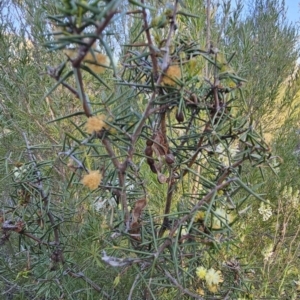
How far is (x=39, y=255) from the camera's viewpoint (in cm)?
60

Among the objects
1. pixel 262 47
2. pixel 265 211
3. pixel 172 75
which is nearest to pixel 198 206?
pixel 172 75

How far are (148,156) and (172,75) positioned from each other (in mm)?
101

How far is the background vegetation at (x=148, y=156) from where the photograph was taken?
14.6 inches

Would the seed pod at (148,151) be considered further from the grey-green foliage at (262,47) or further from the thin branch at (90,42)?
the grey-green foliage at (262,47)

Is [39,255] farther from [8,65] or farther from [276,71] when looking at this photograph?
[276,71]

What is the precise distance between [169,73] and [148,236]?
0.20 meters

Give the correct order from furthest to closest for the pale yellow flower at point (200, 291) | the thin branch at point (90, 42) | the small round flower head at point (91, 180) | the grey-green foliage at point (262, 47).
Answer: the grey-green foliage at point (262, 47), the pale yellow flower at point (200, 291), the small round flower head at point (91, 180), the thin branch at point (90, 42)

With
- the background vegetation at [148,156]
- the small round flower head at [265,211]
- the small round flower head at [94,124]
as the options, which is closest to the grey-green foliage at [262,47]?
the background vegetation at [148,156]

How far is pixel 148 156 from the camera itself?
41cm

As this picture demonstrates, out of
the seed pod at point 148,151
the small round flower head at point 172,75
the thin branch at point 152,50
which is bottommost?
the seed pod at point 148,151

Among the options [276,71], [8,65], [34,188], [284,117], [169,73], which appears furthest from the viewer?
[284,117]

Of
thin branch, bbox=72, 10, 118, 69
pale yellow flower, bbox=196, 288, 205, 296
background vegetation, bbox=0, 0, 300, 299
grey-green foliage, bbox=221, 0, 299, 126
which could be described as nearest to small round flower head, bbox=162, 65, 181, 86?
background vegetation, bbox=0, 0, 300, 299

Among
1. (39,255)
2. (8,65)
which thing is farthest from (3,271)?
(8,65)

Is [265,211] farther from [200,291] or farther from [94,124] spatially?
[94,124]
